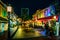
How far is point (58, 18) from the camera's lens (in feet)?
93.4

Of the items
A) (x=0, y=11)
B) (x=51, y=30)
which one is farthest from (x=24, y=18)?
(x=51, y=30)

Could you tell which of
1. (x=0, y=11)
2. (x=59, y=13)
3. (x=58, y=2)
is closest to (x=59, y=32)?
(x=59, y=13)

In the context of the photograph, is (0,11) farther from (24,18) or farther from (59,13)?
(24,18)

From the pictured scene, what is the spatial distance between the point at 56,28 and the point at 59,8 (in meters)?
6.29

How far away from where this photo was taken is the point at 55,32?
24.3m

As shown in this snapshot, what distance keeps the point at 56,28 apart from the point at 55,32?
69 centimetres

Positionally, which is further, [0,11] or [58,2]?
[0,11]

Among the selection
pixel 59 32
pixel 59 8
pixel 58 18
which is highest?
pixel 59 8

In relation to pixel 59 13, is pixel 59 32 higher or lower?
lower

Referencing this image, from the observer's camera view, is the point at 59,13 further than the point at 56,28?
Yes

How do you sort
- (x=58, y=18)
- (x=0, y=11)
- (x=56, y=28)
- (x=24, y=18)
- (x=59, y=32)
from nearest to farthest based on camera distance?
1. (x=56, y=28)
2. (x=59, y=32)
3. (x=58, y=18)
4. (x=0, y=11)
5. (x=24, y=18)

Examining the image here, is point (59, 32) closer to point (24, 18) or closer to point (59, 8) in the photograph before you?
point (59, 8)

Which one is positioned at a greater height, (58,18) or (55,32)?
(58,18)

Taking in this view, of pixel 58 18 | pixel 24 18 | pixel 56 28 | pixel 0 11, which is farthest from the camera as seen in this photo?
pixel 24 18
